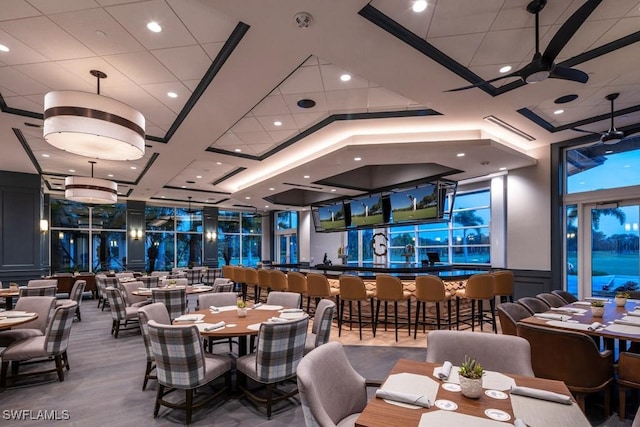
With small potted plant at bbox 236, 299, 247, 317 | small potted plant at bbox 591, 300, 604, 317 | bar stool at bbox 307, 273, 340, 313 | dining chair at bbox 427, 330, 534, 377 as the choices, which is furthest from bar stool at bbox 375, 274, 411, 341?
dining chair at bbox 427, 330, 534, 377

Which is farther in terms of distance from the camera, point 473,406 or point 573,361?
point 573,361

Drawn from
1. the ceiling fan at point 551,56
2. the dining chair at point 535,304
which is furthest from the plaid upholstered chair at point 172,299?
the ceiling fan at point 551,56

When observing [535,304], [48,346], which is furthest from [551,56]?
[48,346]

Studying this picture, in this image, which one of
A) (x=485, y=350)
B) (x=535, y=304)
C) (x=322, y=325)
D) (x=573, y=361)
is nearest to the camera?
(x=485, y=350)

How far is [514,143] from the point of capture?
6.24 meters

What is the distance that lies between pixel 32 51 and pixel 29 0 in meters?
0.96

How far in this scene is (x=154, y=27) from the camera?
9.83ft

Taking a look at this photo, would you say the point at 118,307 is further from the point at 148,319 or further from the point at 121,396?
the point at 148,319

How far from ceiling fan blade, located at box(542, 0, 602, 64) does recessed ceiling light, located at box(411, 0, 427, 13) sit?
0.99m

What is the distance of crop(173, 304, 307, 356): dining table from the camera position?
3.11 metres

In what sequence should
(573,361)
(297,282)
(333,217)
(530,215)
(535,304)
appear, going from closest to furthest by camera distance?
(573,361) → (535,304) → (297,282) → (530,215) → (333,217)

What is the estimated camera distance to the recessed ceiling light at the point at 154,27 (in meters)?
2.94

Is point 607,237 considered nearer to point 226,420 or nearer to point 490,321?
point 490,321

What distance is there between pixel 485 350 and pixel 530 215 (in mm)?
5470
